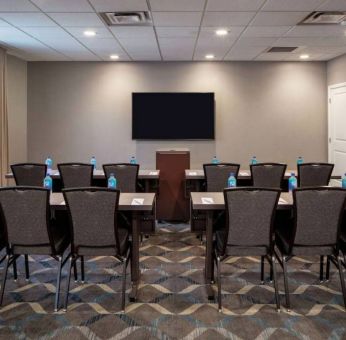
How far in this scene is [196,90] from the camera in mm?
8430

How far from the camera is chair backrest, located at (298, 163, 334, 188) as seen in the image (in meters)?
4.93

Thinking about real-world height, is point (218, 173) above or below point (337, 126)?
below

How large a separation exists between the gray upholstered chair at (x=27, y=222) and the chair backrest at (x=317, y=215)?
6.34 feet

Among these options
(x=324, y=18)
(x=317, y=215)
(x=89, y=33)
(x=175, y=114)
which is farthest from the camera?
Result: (x=175, y=114)

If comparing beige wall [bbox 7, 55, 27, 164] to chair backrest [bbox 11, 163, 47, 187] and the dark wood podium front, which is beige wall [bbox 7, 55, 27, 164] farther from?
the dark wood podium front

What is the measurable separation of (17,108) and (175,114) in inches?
127

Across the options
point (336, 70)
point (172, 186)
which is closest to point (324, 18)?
point (172, 186)

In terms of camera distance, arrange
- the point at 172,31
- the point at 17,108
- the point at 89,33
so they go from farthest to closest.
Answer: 1. the point at 17,108
2. the point at 89,33
3. the point at 172,31

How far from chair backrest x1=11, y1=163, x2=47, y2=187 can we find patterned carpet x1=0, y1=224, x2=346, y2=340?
1150mm

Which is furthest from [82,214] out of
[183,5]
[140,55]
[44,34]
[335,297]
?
[140,55]

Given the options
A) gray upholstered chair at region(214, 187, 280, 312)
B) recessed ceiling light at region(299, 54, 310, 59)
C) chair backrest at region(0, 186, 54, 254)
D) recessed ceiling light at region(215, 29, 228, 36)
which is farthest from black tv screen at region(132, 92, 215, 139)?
chair backrest at region(0, 186, 54, 254)

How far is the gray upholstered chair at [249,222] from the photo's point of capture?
121 inches

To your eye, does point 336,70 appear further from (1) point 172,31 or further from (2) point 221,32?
(1) point 172,31

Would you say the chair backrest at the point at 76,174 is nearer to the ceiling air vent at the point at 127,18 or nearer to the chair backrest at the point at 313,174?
the ceiling air vent at the point at 127,18
